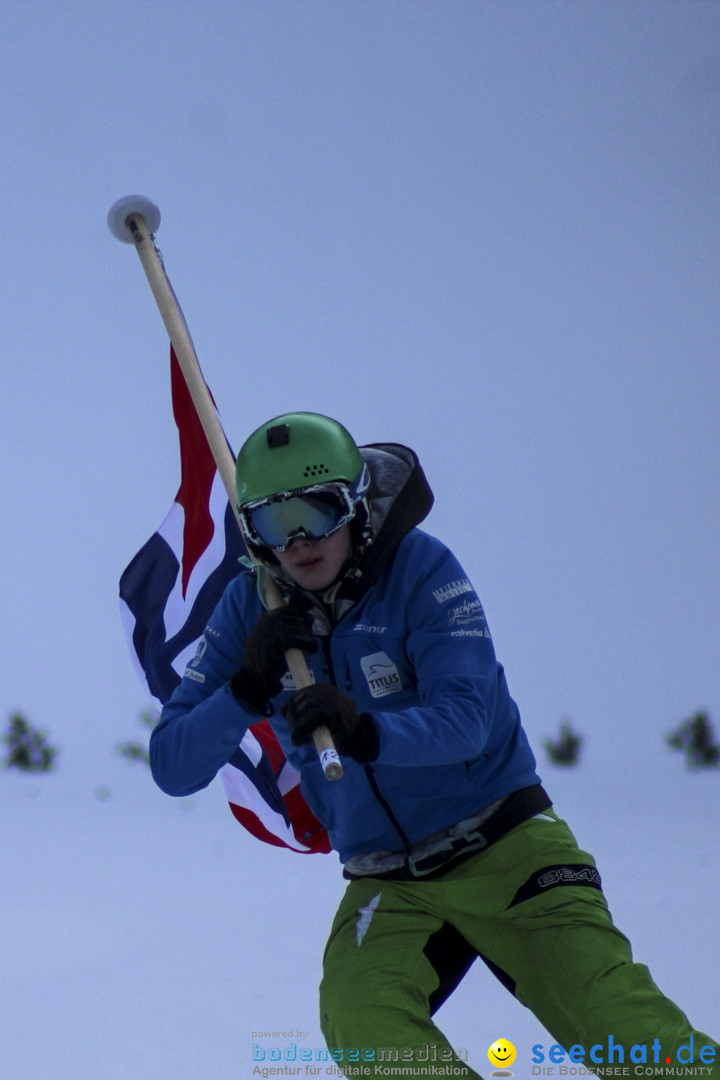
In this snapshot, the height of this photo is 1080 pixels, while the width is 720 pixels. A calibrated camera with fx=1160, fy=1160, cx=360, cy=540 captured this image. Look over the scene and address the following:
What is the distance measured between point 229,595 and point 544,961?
1522 mm

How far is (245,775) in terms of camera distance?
16.2 feet

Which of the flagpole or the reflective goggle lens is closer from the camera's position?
the reflective goggle lens

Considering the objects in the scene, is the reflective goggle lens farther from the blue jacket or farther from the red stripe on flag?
the red stripe on flag

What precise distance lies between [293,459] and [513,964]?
1.63 m

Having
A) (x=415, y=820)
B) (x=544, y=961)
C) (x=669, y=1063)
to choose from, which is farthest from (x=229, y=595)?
(x=669, y=1063)

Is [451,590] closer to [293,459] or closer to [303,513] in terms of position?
[303,513]

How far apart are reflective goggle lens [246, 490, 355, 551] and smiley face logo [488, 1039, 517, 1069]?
237 cm

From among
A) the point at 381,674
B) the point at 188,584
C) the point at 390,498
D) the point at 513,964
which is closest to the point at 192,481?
the point at 188,584

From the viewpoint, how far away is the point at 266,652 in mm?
3363

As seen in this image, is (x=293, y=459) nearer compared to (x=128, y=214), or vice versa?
(x=293, y=459)

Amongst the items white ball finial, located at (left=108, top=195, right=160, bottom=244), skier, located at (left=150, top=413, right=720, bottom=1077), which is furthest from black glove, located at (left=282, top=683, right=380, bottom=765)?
white ball finial, located at (left=108, top=195, right=160, bottom=244)

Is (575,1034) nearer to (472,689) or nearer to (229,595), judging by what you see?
(472,689)

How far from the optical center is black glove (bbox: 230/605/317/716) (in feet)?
11.0

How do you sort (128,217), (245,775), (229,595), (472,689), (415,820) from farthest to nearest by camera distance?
(245,775)
(128,217)
(229,595)
(415,820)
(472,689)
